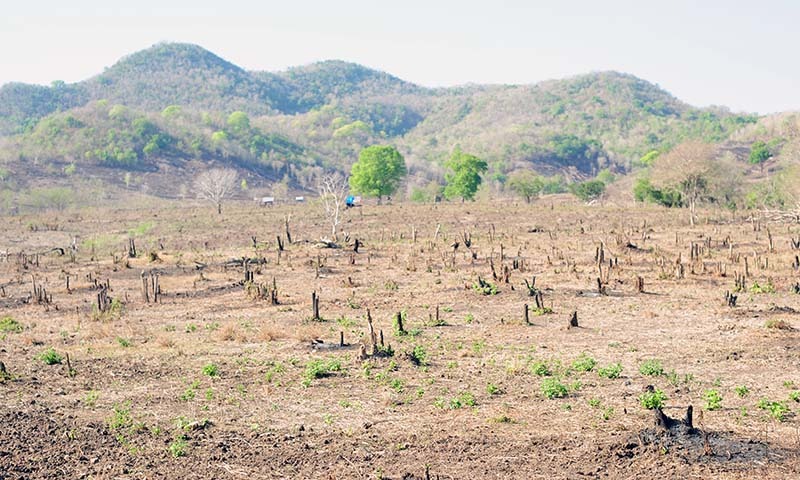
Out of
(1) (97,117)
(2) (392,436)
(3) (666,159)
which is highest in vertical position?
(1) (97,117)

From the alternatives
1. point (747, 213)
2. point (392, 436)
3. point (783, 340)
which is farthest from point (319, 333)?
point (747, 213)

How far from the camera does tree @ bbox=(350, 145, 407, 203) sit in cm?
8194

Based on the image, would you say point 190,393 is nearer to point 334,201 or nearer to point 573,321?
point 573,321

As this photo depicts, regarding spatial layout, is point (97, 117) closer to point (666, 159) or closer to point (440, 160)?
point (440, 160)

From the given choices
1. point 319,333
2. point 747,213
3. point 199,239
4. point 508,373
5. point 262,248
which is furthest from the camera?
point 747,213

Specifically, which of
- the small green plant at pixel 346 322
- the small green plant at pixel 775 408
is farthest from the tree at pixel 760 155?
the small green plant at pixel 775 408

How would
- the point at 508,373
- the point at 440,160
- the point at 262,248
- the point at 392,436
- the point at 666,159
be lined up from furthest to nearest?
the point at 440,160 → the point at 666,159 → the point at 262,248 → the point at 508,373 → the point at 392,436

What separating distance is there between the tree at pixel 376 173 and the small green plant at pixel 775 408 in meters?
68.2

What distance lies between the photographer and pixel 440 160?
6708 inches

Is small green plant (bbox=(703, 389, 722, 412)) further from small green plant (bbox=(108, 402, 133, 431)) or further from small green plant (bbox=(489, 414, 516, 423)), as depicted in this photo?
small green plant (bbox=(108, 402, 133, 431))

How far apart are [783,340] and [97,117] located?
127 metres

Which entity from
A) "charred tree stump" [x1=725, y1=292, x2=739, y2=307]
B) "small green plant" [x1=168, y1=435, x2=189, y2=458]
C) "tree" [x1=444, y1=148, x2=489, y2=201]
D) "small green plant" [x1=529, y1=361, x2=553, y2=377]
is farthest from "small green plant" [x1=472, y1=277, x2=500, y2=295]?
"tree" [x1=444, y1=148, x2=489, y2=201]

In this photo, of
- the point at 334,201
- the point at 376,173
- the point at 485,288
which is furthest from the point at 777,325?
the point at 376,173

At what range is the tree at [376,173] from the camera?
269ft
